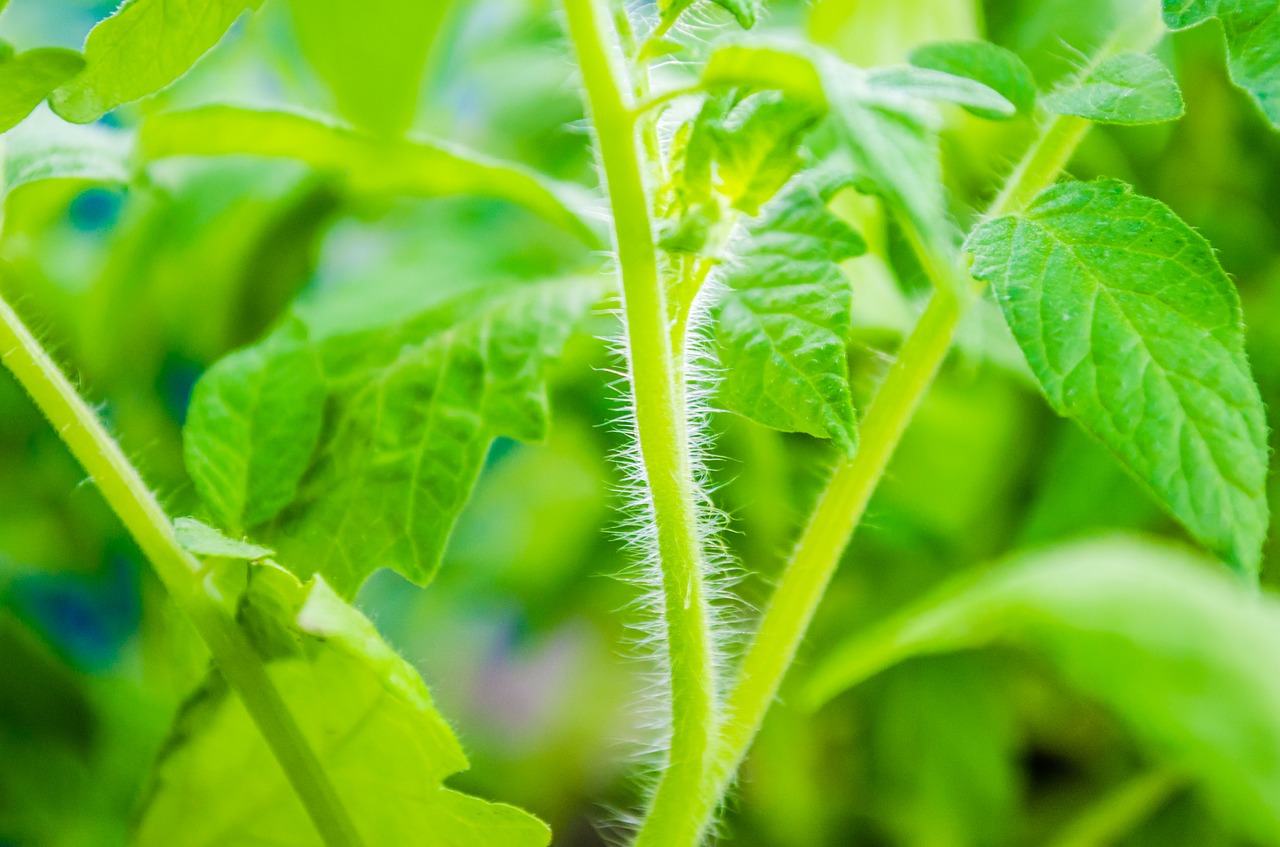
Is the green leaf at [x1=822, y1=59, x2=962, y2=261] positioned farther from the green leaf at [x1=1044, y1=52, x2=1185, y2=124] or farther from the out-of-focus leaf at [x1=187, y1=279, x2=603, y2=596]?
the out-of-focus leaf at [x1=187, y1=279, x2=603, y2=596]

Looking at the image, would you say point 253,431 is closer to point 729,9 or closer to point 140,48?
point 140,48

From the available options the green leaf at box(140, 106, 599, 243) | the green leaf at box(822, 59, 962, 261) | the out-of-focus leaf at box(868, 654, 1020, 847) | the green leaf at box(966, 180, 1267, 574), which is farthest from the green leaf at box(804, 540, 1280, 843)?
the out-of-focus leaf at box(868, 654, 1020, 847)

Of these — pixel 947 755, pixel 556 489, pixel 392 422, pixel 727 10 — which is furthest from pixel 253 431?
pixel 947 755

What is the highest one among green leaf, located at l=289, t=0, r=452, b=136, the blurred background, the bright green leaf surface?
green leaf, located at l=289, t=0, r=452, b=136

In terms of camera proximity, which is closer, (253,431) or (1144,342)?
(1144,342)

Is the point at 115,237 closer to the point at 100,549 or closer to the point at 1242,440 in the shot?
the point at 100,549

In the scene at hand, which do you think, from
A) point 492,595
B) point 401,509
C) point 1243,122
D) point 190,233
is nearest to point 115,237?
point 190,233
